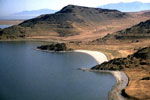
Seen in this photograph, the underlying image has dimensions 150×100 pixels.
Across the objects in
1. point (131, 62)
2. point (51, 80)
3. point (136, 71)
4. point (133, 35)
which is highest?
point (133, 35)

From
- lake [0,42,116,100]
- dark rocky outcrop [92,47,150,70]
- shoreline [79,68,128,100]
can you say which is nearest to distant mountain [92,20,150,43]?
lake [0,42,116,100]

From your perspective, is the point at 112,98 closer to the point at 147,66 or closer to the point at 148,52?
the point at 147,66

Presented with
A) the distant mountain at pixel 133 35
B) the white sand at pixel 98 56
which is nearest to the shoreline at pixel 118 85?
the white sand at pixel 98 56

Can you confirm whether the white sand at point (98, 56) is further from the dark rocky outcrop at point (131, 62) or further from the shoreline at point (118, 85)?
the shoreline at point (118, 85)

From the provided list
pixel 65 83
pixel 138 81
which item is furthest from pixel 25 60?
pixel 138 81

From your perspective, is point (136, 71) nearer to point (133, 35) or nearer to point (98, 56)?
point (98, 56)

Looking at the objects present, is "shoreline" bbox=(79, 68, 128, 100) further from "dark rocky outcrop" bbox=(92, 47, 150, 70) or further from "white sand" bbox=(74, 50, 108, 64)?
"white sand" bbox=(74, 50, 108, 64)

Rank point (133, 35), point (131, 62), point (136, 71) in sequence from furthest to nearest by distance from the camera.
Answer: point (133, 35)
point (131, 62)
point (136, 71)

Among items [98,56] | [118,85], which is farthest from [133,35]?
[118,85]

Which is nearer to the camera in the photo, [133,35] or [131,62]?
[131,62]
